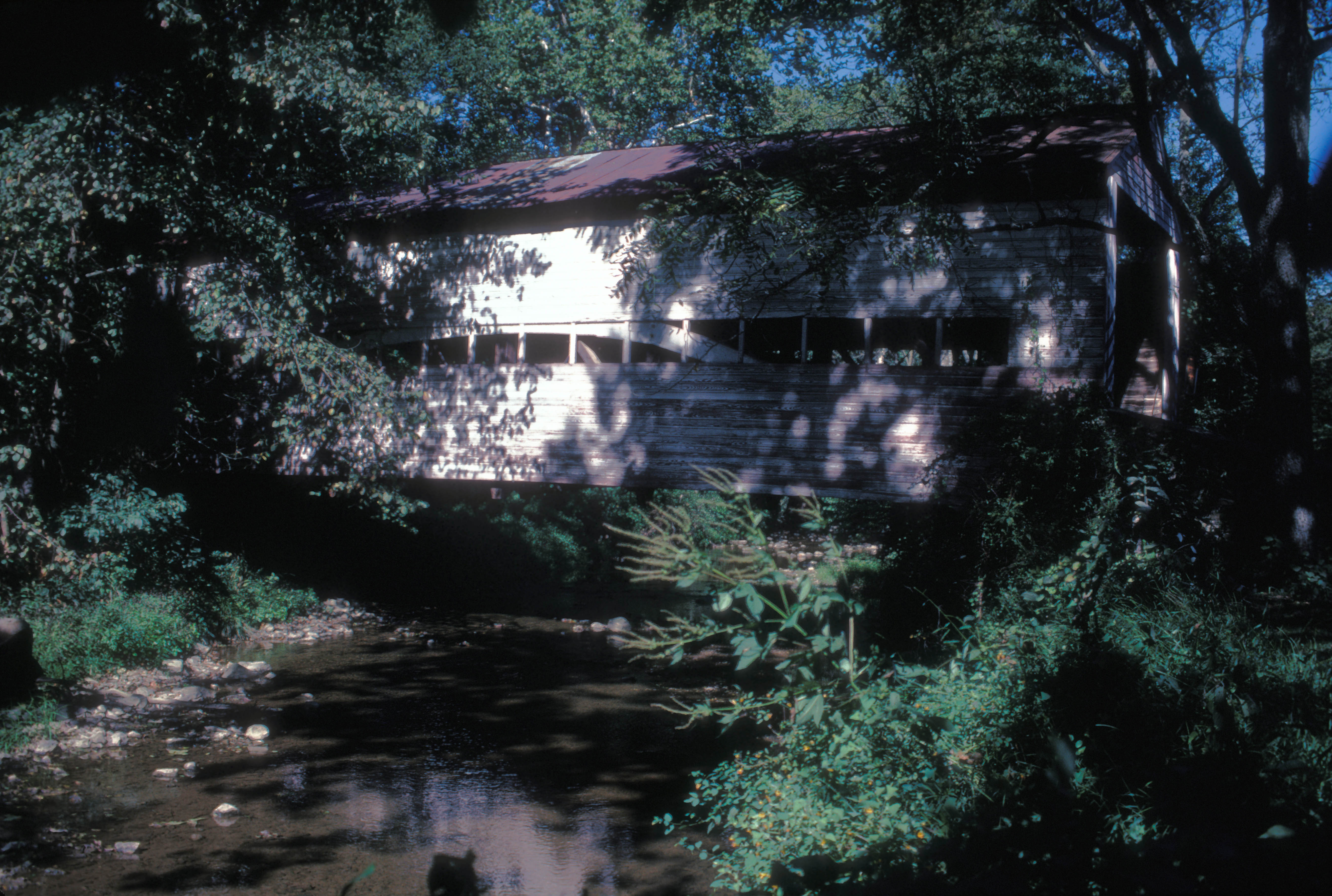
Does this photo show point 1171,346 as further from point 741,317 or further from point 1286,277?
point 741,317

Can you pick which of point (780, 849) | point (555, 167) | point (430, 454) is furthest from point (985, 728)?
point (555, 167)

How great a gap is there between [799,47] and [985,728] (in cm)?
1591

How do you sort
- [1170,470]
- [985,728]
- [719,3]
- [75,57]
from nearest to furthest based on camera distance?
[75,57] → [985,728] → [1170,470] → [719,3]

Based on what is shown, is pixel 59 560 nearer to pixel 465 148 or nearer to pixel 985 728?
pixel 985 728

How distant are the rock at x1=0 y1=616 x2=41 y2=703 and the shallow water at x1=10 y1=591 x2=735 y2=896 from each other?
3.74ft

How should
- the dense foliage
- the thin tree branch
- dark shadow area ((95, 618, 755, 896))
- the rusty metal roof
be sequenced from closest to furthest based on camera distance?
the dense foliage → dark shadow area ((95, 618, 755, 896)) → the thin tree branch → the rusty metal roof

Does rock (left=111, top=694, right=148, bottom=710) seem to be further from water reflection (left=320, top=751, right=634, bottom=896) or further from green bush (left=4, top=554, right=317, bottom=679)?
water reflection (left=320, top=751, right=634, bottom=896)

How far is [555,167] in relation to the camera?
40.2 ft

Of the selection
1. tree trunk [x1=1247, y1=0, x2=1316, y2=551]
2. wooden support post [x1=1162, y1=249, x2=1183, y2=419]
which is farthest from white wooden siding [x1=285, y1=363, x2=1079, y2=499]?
wooden support post [x1=1162, y1=249, x2=1183, y2=419]

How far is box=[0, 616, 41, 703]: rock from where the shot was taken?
7516mm

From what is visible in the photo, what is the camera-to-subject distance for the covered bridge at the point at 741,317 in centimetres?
834

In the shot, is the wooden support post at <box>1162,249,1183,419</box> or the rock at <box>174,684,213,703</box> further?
the wooden support post at <box>1162,249,1183,419</box>

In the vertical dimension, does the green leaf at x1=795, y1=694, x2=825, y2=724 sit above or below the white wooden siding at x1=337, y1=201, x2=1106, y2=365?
below

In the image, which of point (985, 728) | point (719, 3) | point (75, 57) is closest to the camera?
point (75, 57)
